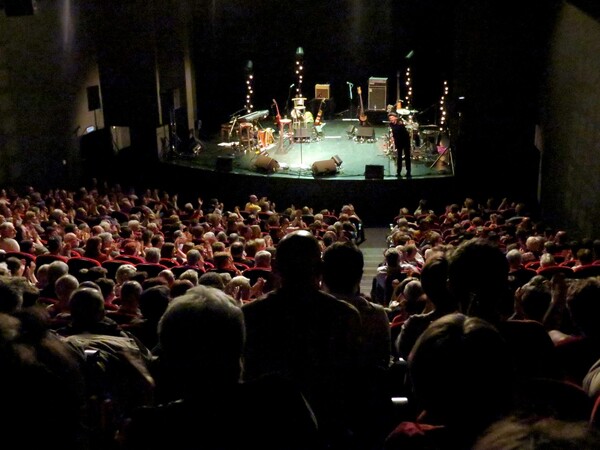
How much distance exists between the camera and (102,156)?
17594mm

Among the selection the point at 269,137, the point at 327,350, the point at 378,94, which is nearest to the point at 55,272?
the point at 327,350

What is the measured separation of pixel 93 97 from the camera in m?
18.1

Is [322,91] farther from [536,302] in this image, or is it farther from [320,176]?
[536,302]

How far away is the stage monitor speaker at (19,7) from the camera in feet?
35.5

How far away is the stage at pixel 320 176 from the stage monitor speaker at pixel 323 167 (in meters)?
0.02

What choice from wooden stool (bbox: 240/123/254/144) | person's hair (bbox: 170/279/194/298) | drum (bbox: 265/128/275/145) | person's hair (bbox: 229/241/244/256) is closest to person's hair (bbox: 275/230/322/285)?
person's hair (bbox: 170/279/194/298)

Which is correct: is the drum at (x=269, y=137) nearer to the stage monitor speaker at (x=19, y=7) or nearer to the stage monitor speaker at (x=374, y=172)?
the stage monitor speaker at (x=374, y=172)

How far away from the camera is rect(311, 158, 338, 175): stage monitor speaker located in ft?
50.4

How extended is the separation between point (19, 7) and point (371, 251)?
6857 millimetres

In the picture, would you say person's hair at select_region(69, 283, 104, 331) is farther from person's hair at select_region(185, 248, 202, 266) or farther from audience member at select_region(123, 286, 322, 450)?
person's hair at select_region(185, 248, 202, 266)

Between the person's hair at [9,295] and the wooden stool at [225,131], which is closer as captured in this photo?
the person's hair at [9,295]

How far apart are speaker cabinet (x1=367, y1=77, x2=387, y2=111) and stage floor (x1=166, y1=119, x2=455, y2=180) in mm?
539

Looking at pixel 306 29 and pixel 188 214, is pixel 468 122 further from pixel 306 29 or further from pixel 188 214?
pixel 306 29

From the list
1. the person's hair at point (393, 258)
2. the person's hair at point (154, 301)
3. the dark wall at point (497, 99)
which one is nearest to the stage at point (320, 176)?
the dark wall at point (497, 99)
